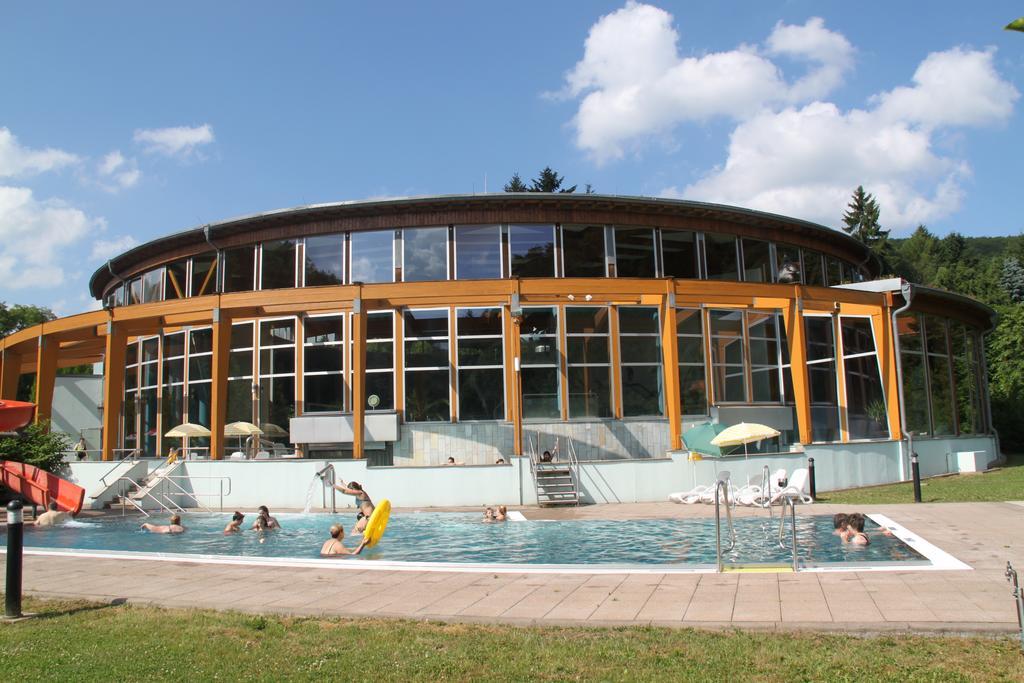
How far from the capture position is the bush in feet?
81.0

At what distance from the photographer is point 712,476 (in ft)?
73.5

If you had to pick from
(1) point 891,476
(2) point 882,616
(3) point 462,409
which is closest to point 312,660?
(2) point 882,616

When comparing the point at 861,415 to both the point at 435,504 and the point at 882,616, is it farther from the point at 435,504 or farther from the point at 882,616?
the point at 882,616

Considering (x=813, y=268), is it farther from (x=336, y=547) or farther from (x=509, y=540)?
(x=336, y=547)

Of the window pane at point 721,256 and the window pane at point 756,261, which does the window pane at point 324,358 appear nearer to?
the window pane at point 721,256

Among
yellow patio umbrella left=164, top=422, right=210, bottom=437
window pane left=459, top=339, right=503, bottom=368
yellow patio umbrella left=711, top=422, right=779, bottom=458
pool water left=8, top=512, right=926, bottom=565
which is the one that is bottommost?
pool water left=8, top=512, right=926, bottom=565

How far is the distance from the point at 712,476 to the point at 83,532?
1609 cm

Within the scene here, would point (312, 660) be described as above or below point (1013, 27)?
below

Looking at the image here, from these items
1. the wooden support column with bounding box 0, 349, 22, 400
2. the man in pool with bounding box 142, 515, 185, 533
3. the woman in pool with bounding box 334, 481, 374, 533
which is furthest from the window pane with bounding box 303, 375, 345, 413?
the wooden support column with bounding box 0, 349, 22, 400

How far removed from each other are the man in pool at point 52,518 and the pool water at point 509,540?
44 cm

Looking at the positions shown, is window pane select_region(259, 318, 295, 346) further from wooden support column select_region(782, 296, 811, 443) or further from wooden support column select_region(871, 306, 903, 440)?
wooden support column select_region(871, 306, 903, 440)

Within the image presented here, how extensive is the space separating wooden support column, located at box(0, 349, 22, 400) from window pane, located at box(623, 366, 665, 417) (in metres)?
26.3

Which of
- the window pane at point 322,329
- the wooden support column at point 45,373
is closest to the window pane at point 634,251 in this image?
the window pane at point 322,329

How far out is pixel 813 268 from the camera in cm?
3431
